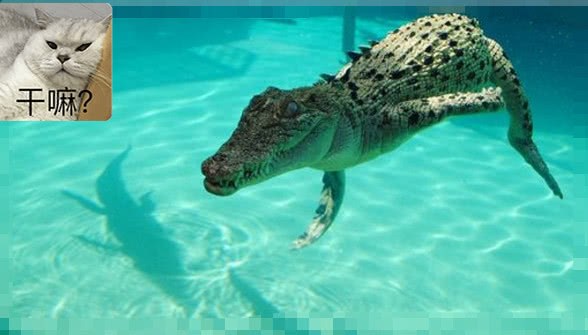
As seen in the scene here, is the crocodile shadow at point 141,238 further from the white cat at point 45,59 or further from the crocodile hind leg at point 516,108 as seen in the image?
the crocodile hind leg at point 516,108

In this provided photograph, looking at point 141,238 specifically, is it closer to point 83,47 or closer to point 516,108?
point 83,47

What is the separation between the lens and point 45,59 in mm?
3844

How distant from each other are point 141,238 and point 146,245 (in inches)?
5.7

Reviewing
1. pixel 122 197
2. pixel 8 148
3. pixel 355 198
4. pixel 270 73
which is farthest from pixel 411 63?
pixel 270 73

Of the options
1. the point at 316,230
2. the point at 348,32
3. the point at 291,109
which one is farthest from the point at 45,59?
the point at 348,32

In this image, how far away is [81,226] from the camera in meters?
6.44

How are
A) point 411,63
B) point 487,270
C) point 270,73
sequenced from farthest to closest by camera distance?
point 270,73
point 487,270
point 411,63

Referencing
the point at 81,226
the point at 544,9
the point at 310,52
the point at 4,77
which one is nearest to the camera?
the point at 4,77

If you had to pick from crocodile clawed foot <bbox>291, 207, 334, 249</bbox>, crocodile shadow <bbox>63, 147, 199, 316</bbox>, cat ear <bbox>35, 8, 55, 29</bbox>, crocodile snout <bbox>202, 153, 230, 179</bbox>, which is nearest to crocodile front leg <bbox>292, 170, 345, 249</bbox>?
crocodile clawed foot <bbox>291, 207, 334, 249</bbox>

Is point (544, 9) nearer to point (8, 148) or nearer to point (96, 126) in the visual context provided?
point (96, 126)

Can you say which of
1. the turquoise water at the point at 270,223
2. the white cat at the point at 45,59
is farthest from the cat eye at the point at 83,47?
the turquoise water at the point at 270,223

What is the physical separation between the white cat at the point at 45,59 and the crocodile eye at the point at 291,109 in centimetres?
194

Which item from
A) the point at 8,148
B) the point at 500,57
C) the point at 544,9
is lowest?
the point at 8,148

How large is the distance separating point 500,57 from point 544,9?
10173 millimetres
